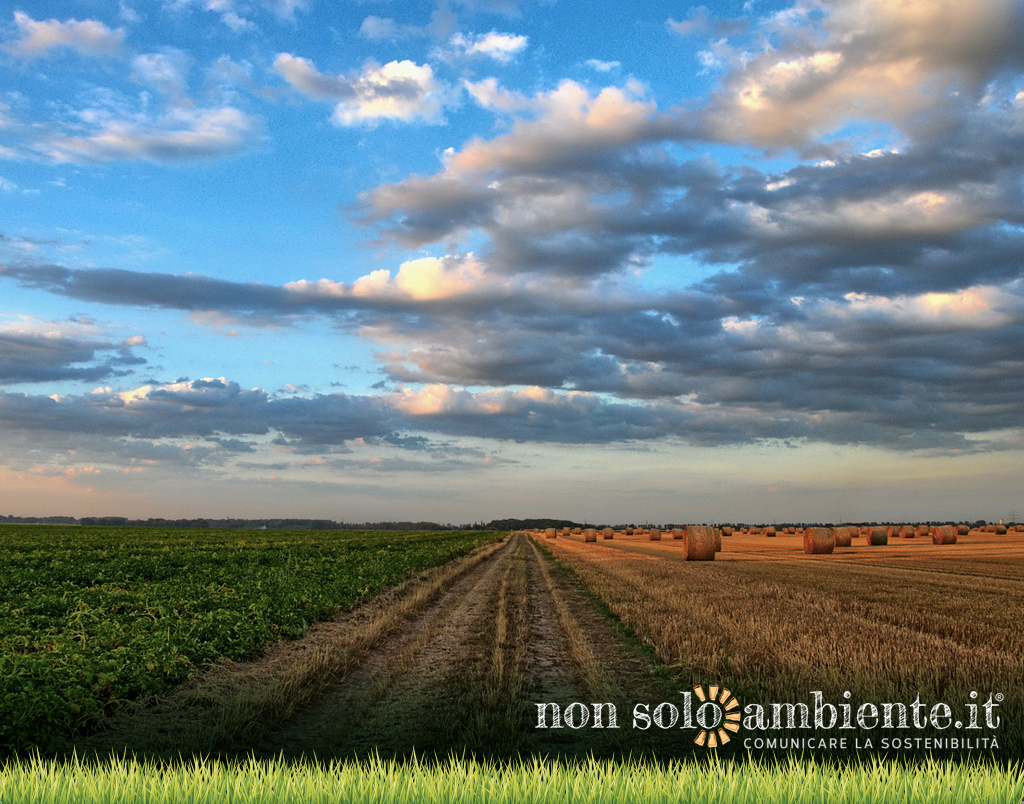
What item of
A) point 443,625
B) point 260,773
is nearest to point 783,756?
point 260,773

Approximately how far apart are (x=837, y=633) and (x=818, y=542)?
146ft

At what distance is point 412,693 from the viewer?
407 inches

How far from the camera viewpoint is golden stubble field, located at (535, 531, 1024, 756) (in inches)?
377

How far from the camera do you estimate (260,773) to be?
5547mm

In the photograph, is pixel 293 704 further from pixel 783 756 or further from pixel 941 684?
pixel 941 684

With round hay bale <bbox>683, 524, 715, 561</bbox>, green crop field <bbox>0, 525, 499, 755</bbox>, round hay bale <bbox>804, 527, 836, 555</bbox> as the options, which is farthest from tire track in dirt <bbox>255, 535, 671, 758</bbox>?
round hay bale <bbox>804, 527, 836, 555</bbox>

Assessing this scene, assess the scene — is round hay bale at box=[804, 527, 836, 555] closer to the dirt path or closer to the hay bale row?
→ the hay bale row

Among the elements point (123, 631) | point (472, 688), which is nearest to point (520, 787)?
point (472, 688)

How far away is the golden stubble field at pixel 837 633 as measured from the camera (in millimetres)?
9586

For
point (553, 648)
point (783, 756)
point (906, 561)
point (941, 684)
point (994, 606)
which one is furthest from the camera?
point (906, 561)

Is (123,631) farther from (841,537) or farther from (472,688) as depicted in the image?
(841,537)

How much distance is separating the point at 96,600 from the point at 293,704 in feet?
44.6

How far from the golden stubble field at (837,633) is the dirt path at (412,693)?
4.06ft

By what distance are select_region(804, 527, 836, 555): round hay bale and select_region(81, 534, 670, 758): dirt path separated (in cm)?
4256
